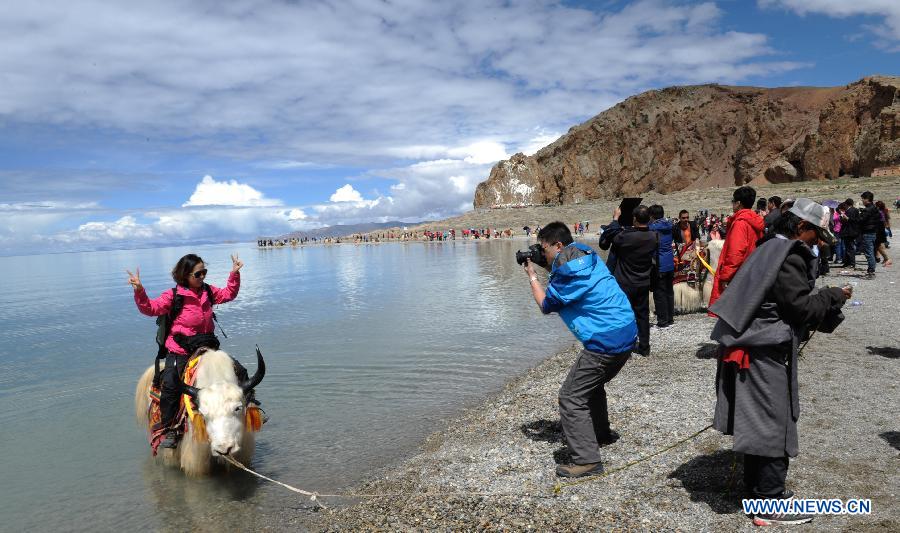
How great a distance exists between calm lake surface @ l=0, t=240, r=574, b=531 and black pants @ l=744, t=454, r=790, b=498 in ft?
12.3

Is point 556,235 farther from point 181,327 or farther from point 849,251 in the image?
point 849,251

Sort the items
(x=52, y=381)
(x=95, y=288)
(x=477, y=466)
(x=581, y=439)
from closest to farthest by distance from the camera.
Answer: (x=581, y=439)
(x=477, y=466)
(x=52, y=381)
(x=95, y=288)

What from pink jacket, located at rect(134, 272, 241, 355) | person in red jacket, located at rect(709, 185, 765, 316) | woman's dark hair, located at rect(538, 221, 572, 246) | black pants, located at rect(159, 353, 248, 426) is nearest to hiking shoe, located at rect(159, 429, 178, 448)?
black pants, located at rect(159, 353, 248, 426)

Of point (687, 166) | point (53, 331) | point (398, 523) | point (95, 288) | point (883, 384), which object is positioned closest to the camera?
point (398, 523)

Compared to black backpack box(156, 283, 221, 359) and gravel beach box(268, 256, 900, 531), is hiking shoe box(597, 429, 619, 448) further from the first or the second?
black backpack box(156, 283, 221, 359)

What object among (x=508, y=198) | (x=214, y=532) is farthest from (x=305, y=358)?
(x=508, y=198)

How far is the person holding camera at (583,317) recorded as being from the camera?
4520 mm

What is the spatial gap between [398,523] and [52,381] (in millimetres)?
10292

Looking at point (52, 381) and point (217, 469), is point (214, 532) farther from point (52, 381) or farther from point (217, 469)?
point (52, 381)

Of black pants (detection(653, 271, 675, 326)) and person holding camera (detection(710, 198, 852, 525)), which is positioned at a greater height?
person holding camera (detection(710, 198, 852, 525))

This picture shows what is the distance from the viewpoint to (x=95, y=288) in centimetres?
3544

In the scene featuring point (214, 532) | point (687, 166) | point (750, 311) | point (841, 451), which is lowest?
point (214, 532)

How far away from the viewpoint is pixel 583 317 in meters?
4.62

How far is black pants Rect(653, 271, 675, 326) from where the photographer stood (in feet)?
34.5
